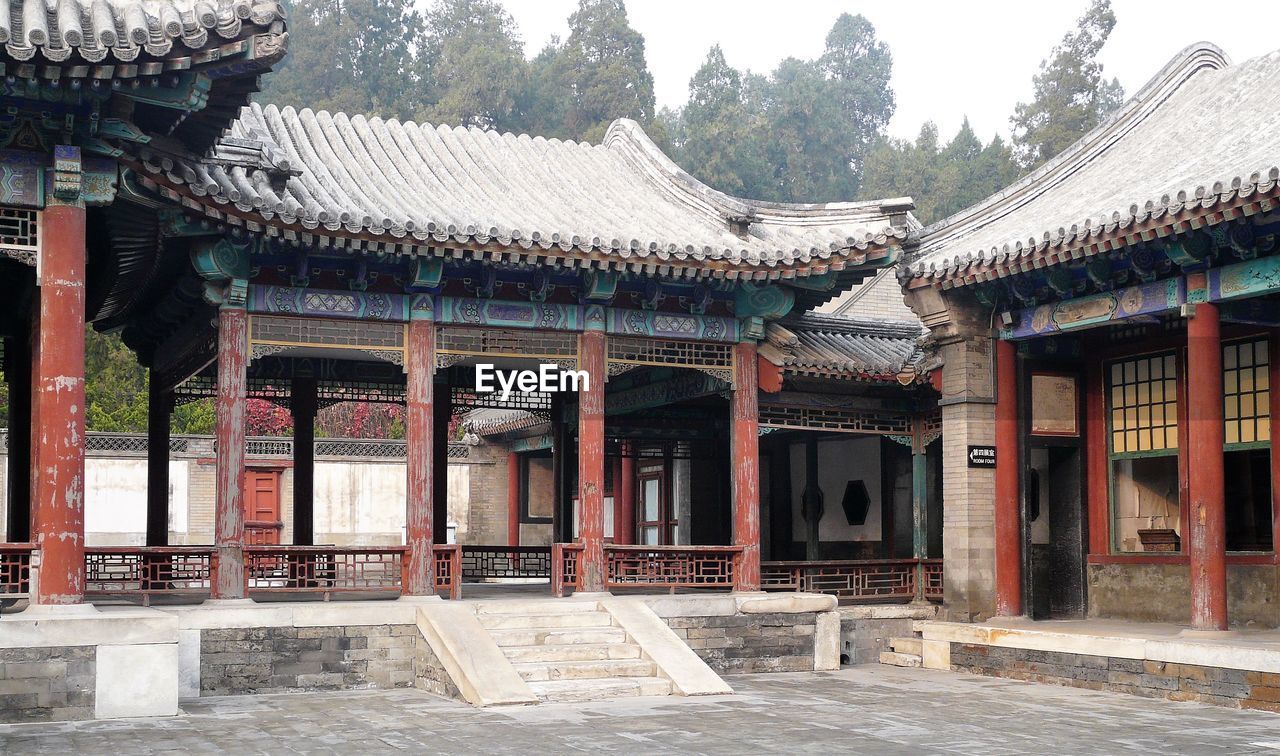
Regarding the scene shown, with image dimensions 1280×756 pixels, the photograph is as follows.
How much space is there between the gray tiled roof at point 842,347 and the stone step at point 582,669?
166 inches

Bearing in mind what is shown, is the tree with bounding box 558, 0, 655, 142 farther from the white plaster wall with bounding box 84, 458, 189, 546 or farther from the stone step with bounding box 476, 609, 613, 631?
the stone step with bounding box 476, 609, 613, 631

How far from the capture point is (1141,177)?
15.5 metres

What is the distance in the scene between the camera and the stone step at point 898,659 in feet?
52.8

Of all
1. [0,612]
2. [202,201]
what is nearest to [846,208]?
[202,201]

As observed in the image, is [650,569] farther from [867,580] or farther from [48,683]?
[48,683]

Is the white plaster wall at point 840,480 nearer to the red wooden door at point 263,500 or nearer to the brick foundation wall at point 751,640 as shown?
the brick foundation wall at point 751,640

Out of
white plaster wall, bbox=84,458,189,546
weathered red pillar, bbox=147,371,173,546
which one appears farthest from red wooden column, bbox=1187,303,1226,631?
white plaster wall, bbox=84,458,189,546

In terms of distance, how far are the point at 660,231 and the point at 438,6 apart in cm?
5952

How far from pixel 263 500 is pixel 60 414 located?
19.6m

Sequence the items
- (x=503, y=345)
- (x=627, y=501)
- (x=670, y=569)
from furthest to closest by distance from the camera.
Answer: (x=627, y=501), (x=670, y=569), (x=503, y=345)

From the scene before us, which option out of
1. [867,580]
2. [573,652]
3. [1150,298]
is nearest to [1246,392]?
[1150,298]

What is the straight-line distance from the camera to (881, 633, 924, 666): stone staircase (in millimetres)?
16078

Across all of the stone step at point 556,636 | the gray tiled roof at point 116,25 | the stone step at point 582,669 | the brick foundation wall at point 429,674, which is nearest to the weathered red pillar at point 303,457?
the brick foundation wall at point 429,674

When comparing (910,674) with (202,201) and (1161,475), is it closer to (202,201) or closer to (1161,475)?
(1161,475)
